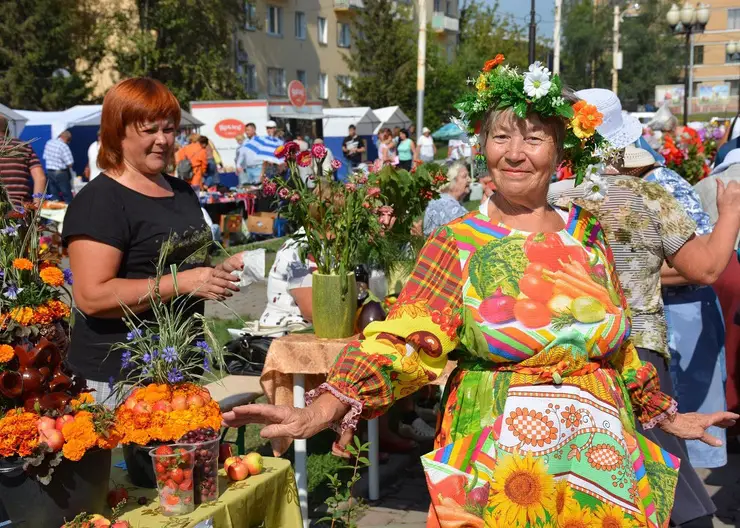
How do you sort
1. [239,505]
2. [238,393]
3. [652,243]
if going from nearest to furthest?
[239,505] < [652,243] < [238,393]

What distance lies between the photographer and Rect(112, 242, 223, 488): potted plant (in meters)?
2.61

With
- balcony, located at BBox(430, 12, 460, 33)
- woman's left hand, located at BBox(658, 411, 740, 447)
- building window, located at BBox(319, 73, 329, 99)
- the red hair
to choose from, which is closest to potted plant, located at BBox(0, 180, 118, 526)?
the red hair

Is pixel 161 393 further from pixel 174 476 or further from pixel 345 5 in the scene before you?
pixel 345 5

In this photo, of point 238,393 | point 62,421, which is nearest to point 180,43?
point 238,393

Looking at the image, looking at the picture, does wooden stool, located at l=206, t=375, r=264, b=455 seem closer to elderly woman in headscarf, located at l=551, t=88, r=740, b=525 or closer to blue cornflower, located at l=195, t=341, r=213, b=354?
blue cornflower, located at l=195, t=341, r=213, b=354

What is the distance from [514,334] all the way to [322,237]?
2.21 meters

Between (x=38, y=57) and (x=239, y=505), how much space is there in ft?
93.7

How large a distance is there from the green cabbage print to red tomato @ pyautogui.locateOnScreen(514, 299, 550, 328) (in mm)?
35

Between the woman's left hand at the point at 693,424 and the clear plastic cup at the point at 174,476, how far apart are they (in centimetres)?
137

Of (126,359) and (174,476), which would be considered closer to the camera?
(174,476)

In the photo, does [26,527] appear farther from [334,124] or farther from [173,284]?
[334,124]

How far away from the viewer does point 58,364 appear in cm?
264

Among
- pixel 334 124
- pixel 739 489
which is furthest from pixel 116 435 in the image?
pixel 334 124

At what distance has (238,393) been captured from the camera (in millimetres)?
4863
